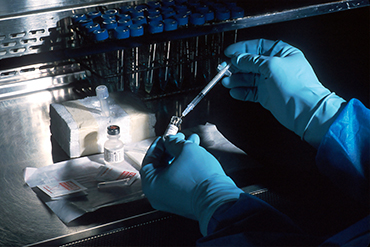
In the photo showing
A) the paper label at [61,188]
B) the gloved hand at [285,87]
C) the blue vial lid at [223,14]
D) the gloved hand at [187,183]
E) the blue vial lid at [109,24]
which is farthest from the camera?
the blue vial lid at [223,14]

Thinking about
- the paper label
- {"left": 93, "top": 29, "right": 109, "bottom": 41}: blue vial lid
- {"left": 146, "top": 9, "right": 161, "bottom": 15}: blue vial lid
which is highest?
{"left": 146, "top": 9, "right": 161, "bottom": 15}: blue vial lid

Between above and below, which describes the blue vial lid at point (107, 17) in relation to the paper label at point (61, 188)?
above

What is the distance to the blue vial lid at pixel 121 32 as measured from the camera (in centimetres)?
141

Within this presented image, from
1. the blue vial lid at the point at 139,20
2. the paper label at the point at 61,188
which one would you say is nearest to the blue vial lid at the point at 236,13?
the blue vial lid at the point at 139,20

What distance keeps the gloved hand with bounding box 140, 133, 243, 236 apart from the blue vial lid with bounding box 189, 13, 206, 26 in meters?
0.56

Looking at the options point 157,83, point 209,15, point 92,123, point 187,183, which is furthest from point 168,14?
point 187,183

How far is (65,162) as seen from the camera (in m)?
1.39

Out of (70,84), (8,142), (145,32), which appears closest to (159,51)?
(145,32)

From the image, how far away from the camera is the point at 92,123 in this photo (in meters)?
1.44

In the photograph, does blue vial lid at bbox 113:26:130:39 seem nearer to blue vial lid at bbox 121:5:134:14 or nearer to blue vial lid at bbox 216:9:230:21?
blue vial lid at bbox 121:5:134:14

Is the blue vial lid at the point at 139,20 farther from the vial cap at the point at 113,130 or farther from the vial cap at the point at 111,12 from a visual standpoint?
the vial cap at the point at 113,130

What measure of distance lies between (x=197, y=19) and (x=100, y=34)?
0.38 m

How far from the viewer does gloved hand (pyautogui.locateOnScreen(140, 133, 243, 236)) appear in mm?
1058

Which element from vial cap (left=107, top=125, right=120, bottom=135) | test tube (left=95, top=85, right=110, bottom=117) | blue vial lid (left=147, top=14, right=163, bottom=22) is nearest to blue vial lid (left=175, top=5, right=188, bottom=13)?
blue vial lid (left=147, top=14, right=163, bottom=22)
